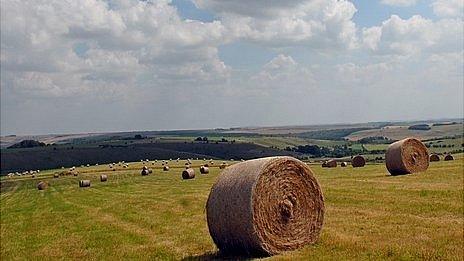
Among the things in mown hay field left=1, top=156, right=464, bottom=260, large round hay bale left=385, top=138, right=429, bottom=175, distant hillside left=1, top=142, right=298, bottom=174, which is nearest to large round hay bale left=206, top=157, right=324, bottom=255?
mown hay field left=1, top=156, right=464, bottom=260

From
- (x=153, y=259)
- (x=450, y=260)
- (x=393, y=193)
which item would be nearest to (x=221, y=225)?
(x=153, y=259)

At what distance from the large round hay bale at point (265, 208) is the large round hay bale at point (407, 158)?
64.2 feet

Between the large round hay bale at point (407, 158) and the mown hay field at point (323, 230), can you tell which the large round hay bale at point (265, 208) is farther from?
the large round hay bale at point (407, 158)

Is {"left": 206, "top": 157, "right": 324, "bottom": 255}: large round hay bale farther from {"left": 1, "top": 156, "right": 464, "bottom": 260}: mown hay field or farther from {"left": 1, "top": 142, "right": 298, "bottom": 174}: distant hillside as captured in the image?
{"left": 1, "top": 142, "right": 298, "bottom": 174}: distant hillside

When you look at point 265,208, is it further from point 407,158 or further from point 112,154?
point 112,154

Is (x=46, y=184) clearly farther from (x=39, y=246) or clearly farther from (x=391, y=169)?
(x=39, y=246)

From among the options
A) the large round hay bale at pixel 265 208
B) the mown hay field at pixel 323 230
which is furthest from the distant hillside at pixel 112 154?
the large round hay bale at pixel 265 208

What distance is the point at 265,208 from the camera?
15.0 metres

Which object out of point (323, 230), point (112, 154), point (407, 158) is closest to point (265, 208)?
point (323, 230)

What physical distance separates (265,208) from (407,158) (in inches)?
872

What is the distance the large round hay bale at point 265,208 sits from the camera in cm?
1454

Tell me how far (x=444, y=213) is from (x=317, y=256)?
6.44 m

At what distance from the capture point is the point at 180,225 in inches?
802

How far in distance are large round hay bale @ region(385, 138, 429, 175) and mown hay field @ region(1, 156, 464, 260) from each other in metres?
3.22
